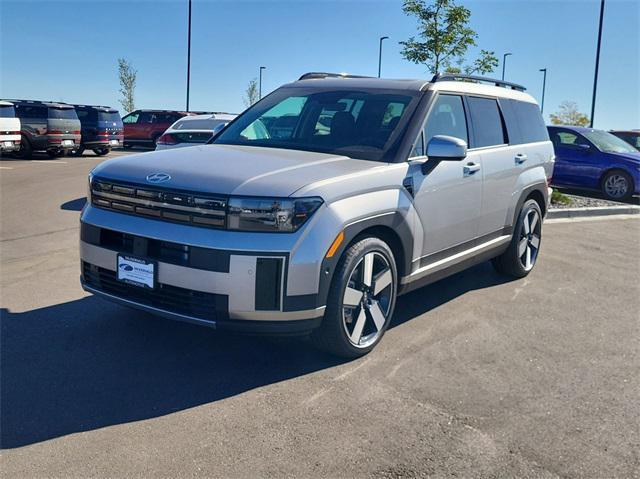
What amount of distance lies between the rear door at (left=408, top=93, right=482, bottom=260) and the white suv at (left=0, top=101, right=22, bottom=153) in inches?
656

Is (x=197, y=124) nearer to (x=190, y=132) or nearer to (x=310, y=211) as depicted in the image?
(x=190, y=132)

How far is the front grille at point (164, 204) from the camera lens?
11.7 feet

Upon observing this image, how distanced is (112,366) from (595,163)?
1280cm

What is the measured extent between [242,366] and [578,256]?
5405 millimetres

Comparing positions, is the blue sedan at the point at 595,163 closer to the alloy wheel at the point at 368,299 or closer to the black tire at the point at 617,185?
the black tire at the point at 617,185

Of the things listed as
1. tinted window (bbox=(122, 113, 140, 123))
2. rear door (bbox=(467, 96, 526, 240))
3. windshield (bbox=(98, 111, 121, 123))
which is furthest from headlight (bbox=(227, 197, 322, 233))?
tinted window (bbox=(122, 113, 140, 123))

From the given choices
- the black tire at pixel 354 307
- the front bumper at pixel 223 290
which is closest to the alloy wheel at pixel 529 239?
the black tire at pixel 354 307

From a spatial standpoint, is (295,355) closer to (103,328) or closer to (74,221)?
(103,328)

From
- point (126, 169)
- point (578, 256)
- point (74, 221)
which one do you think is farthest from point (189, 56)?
point (126, 169)

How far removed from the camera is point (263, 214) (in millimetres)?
3561

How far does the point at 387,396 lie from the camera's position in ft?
12.2

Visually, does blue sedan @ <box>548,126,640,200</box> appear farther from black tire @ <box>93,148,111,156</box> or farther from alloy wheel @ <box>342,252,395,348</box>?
black tire @ <box>93,148,111,156</box>

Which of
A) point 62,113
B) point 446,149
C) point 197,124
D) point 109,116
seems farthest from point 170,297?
point 109,116

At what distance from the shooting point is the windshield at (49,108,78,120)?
2036 centimetres
